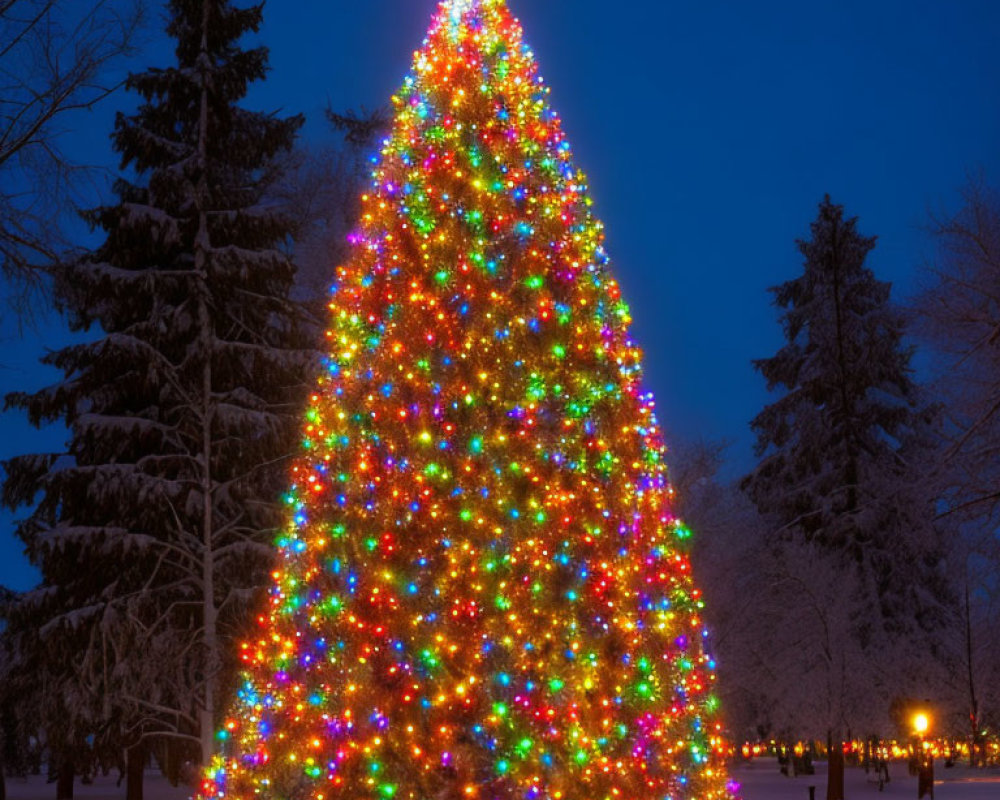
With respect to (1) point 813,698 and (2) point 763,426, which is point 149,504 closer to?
(1) point 813,698

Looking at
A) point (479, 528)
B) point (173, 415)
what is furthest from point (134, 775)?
point (479, 528)

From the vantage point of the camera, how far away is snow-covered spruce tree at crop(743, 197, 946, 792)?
2328 centimetres

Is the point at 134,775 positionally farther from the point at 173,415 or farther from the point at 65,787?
the point at 65,787

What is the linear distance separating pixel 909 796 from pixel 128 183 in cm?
2335

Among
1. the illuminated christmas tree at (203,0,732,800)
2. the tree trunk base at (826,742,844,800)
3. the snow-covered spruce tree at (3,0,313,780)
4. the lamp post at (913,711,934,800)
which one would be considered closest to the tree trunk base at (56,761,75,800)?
the snow-covered spruce tree at (3,0,313,780)

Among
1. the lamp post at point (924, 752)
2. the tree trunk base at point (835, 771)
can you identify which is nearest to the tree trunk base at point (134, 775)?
the lamp post at point (924, 752)

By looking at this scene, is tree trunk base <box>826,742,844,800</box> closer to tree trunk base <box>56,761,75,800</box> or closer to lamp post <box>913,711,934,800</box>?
lamp post <box>913,711,934,800</box>

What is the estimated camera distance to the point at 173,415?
15.5 m

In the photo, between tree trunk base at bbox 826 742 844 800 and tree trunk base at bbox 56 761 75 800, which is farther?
tree trunk base at bbox 56 761 75 800

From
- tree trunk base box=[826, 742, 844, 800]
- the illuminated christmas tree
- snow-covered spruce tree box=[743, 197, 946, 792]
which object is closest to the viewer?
the illuminated christmas tree

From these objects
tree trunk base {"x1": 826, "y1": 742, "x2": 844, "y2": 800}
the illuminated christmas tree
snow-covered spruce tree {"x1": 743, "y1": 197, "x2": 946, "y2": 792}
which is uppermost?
snow-covered spruce tree {"x1": 743, "y1": 197, "x2": 946, "y2": 792}

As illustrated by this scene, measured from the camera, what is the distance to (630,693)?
744cm

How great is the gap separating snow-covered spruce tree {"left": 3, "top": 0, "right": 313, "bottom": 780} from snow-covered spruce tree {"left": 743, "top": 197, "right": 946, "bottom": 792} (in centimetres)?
1346

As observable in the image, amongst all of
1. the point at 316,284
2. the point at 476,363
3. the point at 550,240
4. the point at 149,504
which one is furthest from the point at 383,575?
the point at 316,284
